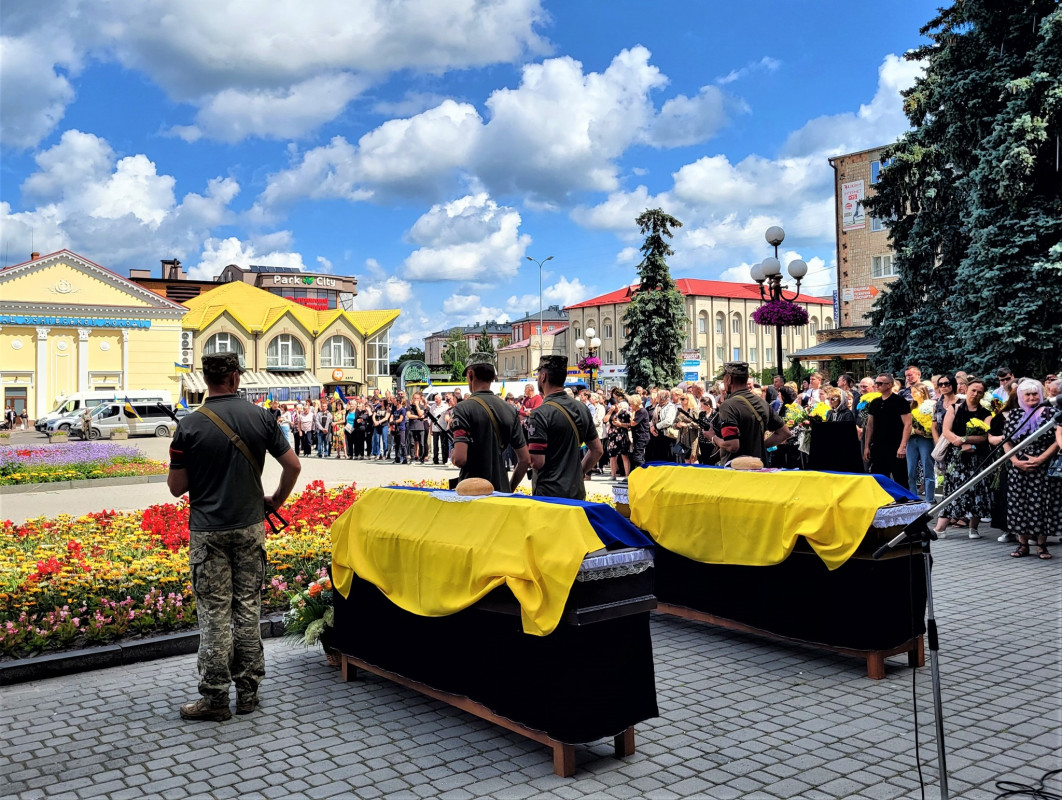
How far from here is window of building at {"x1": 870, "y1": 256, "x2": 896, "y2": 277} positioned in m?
53.4

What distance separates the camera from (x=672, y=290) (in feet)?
201

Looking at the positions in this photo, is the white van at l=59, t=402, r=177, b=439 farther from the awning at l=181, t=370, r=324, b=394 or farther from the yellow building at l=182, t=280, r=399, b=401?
the yellow building at l=182, t=280, r=399, b=401

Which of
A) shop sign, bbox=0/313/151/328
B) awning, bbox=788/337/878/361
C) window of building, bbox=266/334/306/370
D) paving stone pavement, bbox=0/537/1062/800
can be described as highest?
shop sign, bbox=0/313/151/328

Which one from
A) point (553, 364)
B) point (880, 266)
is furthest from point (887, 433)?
point (880, 266)

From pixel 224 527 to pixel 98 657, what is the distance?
200 centimetres

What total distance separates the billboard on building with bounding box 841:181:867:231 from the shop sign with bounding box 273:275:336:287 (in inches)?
2907

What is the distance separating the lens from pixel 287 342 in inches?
3120

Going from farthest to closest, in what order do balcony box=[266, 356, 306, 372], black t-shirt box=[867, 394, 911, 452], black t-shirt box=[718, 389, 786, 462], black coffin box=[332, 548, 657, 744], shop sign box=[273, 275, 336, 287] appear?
shop sign box=[273, 275, 336, 287] < balcony box=[266, 356, 306, 372] < black t-shirt box=[867, 394, 911, 452] < black t-shirt box=[718, 389, 786, 462] < black coffin box=[332, 548, 657, 744]

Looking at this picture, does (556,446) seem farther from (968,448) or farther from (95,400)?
(95,400)

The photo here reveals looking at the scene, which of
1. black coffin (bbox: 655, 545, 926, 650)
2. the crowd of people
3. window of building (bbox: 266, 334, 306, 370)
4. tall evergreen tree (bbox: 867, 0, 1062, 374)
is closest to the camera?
black coffin (bbox: 655, 545, 926, 650)

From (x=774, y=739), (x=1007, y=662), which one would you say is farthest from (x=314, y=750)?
(x=1007, y=662)

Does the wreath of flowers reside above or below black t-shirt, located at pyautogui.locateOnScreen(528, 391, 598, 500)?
above

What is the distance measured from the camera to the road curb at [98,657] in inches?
246

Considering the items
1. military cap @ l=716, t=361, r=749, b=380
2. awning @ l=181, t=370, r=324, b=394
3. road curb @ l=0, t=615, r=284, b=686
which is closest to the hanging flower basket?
military cap @ l=716, t=361, r=749, b=380
